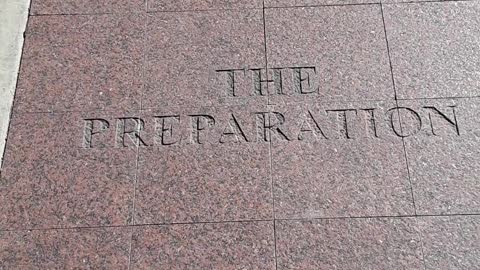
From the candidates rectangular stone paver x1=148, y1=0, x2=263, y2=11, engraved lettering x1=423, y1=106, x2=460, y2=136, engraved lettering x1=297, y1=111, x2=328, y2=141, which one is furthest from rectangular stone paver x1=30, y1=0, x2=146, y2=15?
engraved lettering x1=423, y1=106, x2=460, y2=136

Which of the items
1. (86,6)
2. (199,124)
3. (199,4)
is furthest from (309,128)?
(86,6)

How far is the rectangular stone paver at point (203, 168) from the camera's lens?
376cm

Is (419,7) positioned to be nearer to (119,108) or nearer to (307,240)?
(307,240)

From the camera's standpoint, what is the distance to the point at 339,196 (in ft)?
12.4

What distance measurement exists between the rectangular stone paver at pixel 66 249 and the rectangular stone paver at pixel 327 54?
156cm

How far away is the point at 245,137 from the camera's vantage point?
4.02 metres

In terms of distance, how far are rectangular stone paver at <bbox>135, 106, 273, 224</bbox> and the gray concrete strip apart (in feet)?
3.50

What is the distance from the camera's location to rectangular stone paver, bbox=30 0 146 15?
15.0 feet

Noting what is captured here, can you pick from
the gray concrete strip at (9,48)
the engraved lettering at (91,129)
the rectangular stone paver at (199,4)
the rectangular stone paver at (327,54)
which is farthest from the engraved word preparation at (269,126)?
the rectangular stone paver at (199,4)

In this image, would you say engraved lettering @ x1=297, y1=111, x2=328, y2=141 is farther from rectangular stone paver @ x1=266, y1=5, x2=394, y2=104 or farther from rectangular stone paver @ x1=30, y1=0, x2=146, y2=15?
rectangular stone paver @ x1=30, y1=0, x2=146, y2=15

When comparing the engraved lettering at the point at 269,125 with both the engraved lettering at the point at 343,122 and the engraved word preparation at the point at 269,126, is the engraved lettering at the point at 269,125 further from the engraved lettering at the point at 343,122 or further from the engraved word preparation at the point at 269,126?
the engraved lettering at the point at 343,122

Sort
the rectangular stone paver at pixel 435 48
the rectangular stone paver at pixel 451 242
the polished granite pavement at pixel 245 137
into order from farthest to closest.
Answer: the rectangular stone paver at pixel 435 48 < the polished granite pavement at pixel 245 137 < the rectangular stone paver at pixel 451 242

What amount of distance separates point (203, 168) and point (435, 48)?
6.72 ft

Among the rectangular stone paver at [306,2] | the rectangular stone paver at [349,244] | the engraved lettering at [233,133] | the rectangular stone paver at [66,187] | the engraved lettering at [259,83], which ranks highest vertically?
the rectangular stone paver at [306,2]
